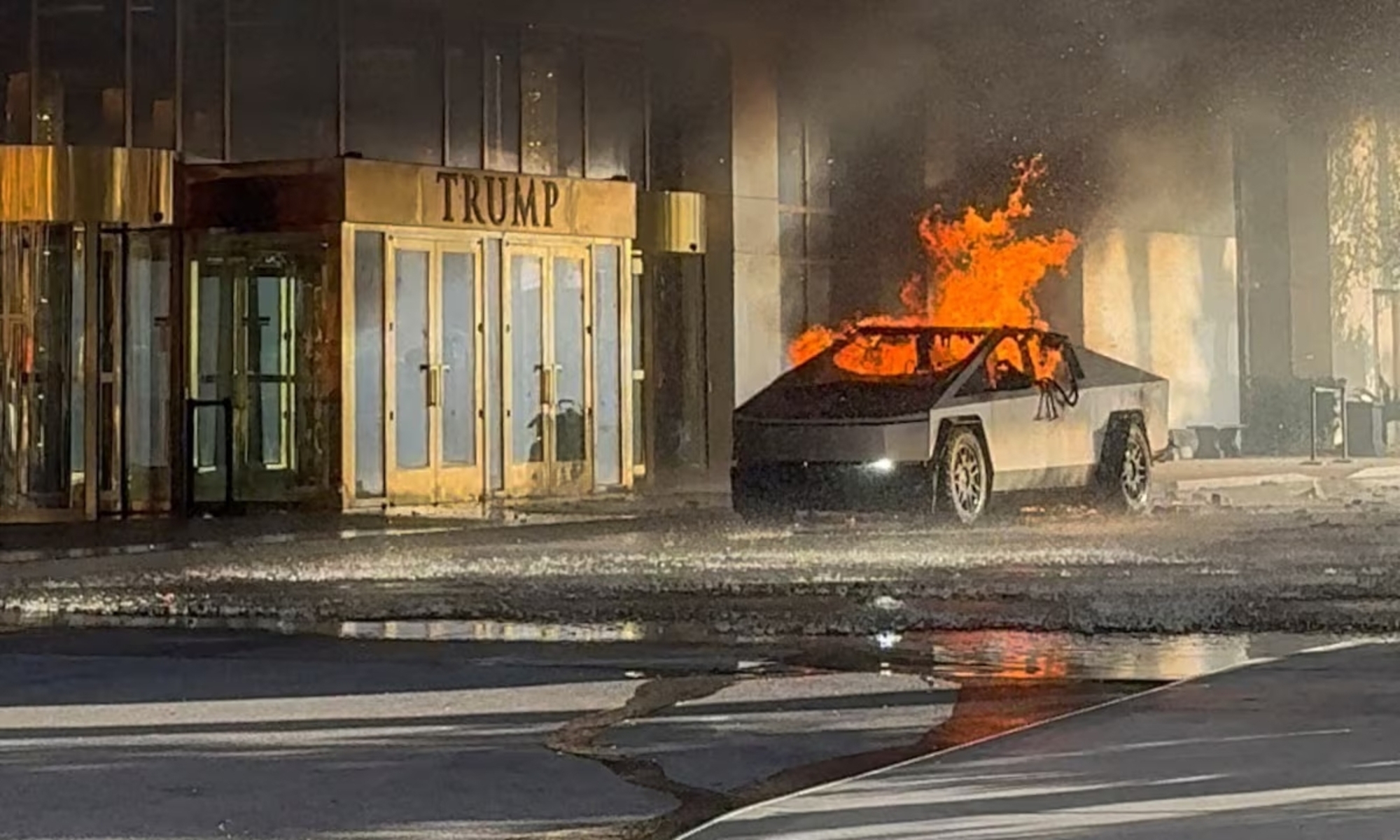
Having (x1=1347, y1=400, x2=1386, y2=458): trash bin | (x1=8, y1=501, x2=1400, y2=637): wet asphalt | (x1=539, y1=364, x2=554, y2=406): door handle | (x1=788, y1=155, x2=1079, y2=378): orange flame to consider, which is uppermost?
(x1=788, y1=155, x2=1079, y2=378): orange flame

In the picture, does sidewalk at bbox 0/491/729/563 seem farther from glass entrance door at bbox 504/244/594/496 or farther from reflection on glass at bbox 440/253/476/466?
reflection on glass at bbox 440/253/476/466

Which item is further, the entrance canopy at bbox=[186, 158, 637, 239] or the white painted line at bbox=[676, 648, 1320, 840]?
the entrance canopy at bbox=[186, 158, 637, 239]

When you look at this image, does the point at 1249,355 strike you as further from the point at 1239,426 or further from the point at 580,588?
the point at 580,588

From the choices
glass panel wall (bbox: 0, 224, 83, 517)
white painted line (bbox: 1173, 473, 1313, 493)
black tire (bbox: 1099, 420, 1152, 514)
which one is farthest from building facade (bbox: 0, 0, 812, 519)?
black tire (bbox: 1099, 420, 1152, 514)

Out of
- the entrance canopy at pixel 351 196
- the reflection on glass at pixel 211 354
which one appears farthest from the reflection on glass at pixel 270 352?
the entrance canopy at pixel 351 196

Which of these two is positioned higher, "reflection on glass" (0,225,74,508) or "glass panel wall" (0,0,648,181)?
"glass panel wall" (0,0,648,181)

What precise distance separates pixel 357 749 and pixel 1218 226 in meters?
33.0

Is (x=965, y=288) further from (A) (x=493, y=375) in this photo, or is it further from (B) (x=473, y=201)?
(B) (x=473, y=201)

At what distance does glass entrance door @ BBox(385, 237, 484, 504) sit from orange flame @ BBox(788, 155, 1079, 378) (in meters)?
3.44

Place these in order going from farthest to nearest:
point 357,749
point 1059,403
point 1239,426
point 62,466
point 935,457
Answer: point 1239,426 → point 62,466 → point 1059,403 → point 935,457 → point 357,749

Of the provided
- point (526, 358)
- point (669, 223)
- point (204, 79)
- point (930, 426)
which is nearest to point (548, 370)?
point (526, 358)

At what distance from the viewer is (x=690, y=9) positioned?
28.8 m

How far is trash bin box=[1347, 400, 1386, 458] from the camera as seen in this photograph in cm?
3747

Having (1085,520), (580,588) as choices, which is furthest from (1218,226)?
(580,588)
